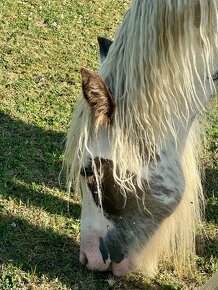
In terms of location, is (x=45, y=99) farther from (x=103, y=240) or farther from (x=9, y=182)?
(x=103, y=240)

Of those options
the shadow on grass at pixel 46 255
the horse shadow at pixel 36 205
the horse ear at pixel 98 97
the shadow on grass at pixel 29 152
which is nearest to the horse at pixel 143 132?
the horse ear at pixel 98 97

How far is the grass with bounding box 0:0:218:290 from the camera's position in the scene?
3.71 metres

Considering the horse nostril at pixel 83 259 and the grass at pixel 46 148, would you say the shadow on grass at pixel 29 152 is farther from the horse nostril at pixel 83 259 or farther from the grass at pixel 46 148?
the horse nostril at pixel 83 259

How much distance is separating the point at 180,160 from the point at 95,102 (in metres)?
0.64

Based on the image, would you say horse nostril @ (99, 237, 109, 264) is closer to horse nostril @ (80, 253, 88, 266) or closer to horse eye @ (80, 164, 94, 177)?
horse nostril @ (80, 253, 88, 266)

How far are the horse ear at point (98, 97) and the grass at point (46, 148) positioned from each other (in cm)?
71

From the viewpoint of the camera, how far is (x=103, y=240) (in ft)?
11.0

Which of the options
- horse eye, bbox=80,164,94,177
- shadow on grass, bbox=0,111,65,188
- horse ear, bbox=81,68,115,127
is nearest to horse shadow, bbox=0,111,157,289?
shadow on grass, bbox=0,111,65,188

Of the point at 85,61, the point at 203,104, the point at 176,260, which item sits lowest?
the point at 176,260

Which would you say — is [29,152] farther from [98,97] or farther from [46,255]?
[98,97]

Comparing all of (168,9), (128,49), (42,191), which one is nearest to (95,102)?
(128,49)

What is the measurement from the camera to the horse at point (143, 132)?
2.74 m

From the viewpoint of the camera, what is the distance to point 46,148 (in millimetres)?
4871

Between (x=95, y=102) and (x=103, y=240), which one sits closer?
(x=95, y=102)
